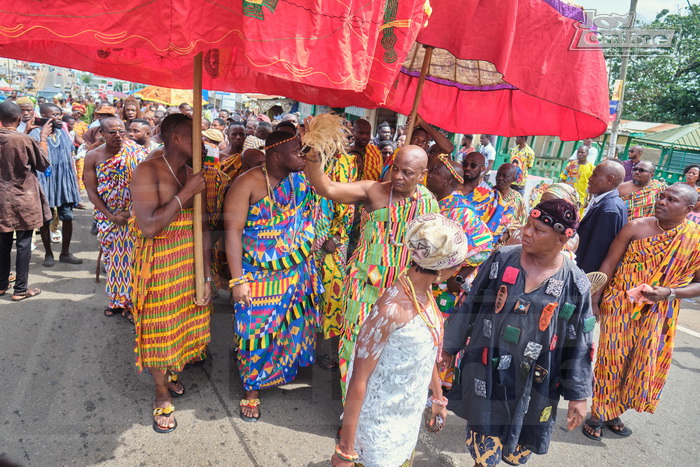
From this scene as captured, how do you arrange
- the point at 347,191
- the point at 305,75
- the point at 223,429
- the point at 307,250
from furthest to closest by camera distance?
the point at 307,250
the point at 223,429
the point at 347,191
the point at 305,75

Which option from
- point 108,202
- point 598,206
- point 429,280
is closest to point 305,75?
point 429,280

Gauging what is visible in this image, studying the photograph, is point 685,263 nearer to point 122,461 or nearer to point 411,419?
point 411,419

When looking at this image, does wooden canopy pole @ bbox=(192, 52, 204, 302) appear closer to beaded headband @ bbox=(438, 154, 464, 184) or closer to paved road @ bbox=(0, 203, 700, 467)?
paved road @ bbox=(0, 203, 700, 467)

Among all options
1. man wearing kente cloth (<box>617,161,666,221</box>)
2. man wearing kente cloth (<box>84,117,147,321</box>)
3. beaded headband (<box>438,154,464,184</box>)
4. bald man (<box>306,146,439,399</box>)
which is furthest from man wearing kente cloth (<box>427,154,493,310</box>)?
man wearing kente cloth (<box>617,161,666,221</box>)

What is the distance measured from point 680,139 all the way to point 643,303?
17.5 m

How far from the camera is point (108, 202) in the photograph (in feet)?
13.9

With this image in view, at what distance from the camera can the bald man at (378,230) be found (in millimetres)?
2832

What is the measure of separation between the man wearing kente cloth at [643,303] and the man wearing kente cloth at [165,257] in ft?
10.4

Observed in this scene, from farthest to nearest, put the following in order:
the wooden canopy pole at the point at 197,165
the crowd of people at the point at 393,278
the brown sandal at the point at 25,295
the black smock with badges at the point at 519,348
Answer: the brown sandal at the point at 25,295 → the wooden canopy pole at the point at 197,165 → the black smock with badges at the point at 519,348 → the crowd of people at the point at 393,278

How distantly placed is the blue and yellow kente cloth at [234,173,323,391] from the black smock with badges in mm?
1256

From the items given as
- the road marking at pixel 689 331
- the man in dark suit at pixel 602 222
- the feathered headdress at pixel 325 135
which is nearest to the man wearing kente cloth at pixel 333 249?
the feathered headdress at pixel 325 135

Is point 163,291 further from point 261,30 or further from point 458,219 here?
point 458,219

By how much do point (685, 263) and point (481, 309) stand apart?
71.4 inches

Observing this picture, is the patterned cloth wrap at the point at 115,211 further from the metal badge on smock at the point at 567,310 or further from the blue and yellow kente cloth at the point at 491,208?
the metal badge on smock at the point at 567,310
